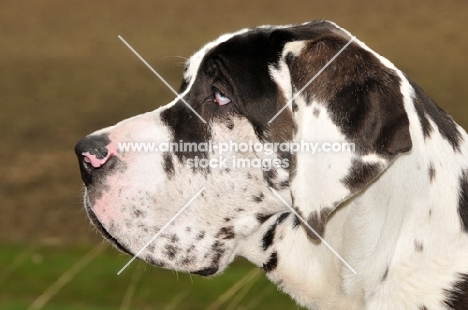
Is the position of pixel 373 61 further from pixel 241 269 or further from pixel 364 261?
pixel 241 269

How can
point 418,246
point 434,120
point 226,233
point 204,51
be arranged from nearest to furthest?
point 418,246, point 434,120, point 226,233, point 204,51

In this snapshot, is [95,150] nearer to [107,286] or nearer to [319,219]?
[319,219]

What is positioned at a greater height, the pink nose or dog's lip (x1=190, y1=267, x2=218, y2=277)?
the pink nose

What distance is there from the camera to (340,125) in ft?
10.5

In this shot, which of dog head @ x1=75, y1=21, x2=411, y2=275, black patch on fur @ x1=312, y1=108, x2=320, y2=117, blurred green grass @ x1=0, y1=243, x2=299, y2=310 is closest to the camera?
black patch on fur @ x1=312, y1=108, x2=320, y2=117

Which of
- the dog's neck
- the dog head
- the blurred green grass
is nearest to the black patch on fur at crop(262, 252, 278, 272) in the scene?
the dog's neck

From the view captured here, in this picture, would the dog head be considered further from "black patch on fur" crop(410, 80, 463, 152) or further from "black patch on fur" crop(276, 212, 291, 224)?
"black patch on fur" crop(410, 80, 463, 152)

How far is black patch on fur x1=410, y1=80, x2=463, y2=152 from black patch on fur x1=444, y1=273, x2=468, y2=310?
0.45 meters

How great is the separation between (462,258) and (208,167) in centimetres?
94

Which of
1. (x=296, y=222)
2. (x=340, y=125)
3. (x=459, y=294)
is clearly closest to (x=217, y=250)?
(x=296, y=222)

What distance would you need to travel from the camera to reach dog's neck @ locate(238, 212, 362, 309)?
3516 mm

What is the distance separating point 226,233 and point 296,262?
10.9 inches

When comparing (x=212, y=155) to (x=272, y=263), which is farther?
(x=272, y=263)

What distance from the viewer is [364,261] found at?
3365 millimetres
